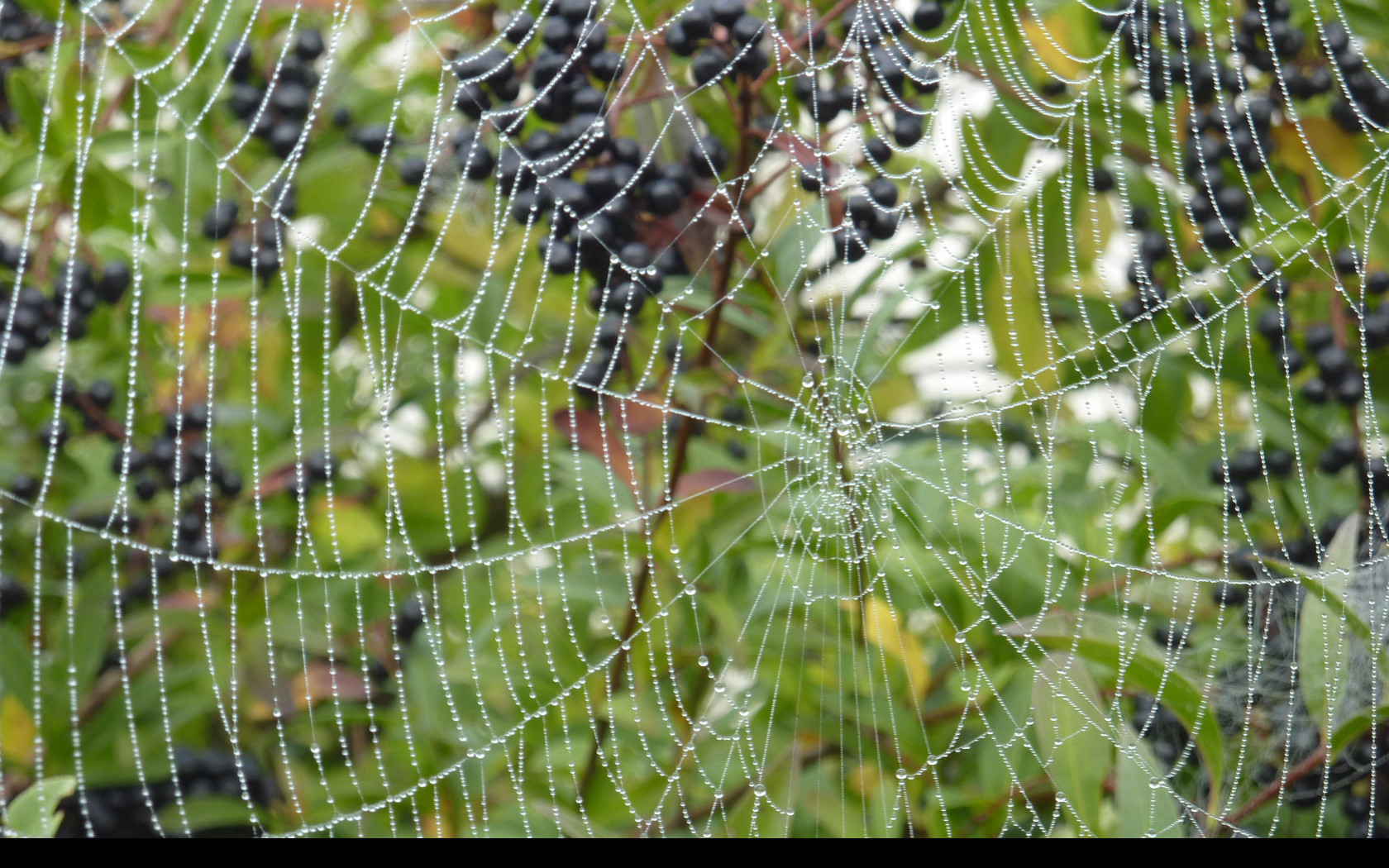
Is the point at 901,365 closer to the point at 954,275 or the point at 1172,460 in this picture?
the point at 954,275

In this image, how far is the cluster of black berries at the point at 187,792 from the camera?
189 cm

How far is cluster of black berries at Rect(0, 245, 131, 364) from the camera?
5.41ft

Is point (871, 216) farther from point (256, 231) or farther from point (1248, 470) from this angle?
point (256, 231)

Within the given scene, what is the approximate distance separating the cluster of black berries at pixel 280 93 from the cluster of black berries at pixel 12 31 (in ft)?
0.92

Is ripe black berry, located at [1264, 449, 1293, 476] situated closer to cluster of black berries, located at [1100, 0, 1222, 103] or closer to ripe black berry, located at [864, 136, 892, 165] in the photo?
cluster of black berries, located at [1100, 0, 1222, 103]

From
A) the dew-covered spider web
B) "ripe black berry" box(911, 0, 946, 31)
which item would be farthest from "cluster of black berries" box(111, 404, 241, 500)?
"ripe black berry" box(911, 0, 946, 31)

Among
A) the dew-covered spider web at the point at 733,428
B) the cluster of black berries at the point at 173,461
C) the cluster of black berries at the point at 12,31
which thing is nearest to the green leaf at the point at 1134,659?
the dew-covered spider web at the point at 733,428

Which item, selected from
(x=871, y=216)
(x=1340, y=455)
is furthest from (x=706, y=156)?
(x=1340, y=455)

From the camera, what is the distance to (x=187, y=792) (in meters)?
1.95

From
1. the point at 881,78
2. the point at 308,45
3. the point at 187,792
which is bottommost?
the point at 187,792

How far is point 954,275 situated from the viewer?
177cm

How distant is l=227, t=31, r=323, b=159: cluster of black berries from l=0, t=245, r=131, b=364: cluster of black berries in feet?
0.87

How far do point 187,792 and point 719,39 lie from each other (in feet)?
4.23

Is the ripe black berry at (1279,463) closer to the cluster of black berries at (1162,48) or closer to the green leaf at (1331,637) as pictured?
the green leaf at (1331,637)
